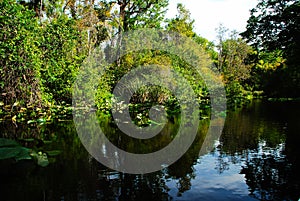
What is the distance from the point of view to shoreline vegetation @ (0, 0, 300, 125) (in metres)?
11.9

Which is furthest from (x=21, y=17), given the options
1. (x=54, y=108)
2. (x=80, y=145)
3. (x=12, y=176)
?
(x=12, y=176)

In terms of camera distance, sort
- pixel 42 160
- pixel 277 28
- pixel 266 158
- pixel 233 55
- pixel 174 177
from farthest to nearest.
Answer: pixel 233 55 < pixel 277 28 < pixel 266 158 < pixel 42 160 < pixel 174 177

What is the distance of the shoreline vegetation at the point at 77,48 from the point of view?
11941 mm

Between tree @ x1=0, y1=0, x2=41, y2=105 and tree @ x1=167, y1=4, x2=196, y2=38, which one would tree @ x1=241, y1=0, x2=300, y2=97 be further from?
tree @ x1=0, y1=0, x2=41, y2=105

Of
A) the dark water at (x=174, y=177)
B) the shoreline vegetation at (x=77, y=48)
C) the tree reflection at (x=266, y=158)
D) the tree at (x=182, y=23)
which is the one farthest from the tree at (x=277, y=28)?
the dark water at (x=174, y=177)

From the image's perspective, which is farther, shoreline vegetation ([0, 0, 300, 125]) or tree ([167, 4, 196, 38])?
tree ([167, 4, 196, 38])

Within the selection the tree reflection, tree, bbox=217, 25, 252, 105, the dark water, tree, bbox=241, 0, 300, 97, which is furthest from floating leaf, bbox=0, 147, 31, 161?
tree, bbox=217, 25, 252, 105

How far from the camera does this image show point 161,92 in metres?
19.8

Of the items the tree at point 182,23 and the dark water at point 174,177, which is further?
the tree at point 182,23

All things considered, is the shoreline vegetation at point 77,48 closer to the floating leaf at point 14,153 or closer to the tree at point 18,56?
the tree at point 18,56

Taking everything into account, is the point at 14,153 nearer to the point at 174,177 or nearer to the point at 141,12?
A: the point at 174,177

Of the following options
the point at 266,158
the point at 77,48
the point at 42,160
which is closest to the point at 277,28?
the point at 77,48

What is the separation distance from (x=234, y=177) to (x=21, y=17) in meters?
10.0

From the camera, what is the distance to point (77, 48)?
16891 millimetres
